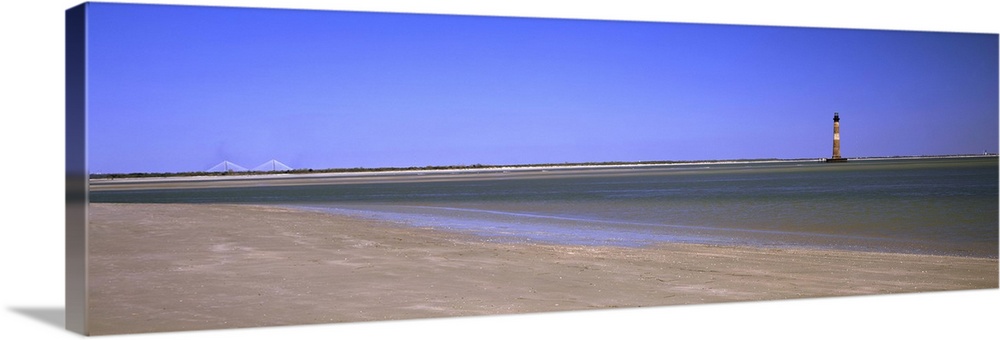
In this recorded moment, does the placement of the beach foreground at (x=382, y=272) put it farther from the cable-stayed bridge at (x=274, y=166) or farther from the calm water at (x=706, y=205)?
the cable-stayed bridge at (x=274, y=166)

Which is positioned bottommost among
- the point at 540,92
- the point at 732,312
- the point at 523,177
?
the point at 732,312

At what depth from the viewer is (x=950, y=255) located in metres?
9.64

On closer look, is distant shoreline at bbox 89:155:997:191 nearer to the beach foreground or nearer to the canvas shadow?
the beach foreground

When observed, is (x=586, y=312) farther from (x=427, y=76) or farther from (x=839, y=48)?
(x=839, y=48)

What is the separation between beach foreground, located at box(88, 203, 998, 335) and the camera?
7.16 m

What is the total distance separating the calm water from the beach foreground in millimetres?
211

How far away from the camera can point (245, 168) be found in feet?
24.7

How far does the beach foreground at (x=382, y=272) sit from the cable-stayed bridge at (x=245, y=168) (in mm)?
415

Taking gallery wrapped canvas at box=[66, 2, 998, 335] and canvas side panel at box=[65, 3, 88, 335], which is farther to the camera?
gallery wrapped canvas at box=[66, 2, 998, 335]

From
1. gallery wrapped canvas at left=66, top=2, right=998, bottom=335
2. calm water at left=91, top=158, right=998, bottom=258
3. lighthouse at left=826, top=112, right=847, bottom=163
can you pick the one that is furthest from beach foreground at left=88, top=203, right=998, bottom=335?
lighthouse at left=826, top=112, right=847, bottom=163

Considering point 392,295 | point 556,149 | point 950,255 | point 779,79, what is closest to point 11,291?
point 392,295

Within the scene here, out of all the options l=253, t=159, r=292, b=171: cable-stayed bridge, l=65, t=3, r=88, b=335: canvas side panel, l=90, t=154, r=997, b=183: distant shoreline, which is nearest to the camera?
l=65, t=3, r=88, b=335: canvas side panel

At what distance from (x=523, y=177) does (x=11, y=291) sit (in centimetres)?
351

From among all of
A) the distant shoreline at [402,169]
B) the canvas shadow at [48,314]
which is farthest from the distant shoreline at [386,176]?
the canvas shadow at [48,314]
